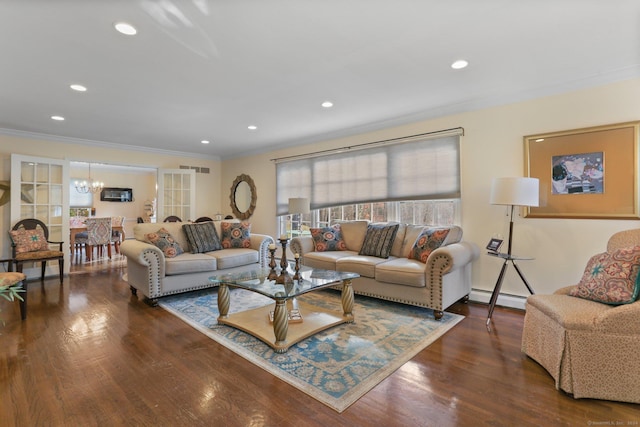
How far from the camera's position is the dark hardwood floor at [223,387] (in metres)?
1.67

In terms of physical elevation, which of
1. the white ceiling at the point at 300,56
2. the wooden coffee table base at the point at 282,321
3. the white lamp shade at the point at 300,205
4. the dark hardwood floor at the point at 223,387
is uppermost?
the white ceiling at the point at 300,56

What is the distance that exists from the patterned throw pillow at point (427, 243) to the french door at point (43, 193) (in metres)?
5.77

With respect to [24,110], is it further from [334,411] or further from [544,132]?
[544,132]

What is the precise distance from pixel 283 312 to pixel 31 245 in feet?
15.1

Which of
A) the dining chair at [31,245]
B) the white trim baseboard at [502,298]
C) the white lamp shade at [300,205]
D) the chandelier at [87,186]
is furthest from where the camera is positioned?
the chandelier at [87,186]

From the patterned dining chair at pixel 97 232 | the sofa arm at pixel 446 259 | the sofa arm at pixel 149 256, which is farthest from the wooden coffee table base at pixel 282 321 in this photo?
the patterned dining chair at pixel 97 232

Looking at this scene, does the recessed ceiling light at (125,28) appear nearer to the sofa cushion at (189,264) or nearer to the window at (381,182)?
the sofa cushion at (189,264)

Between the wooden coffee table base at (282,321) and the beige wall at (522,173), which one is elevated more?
the beige wall at (522,173)

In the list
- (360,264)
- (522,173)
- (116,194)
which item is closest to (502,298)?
(522,173)

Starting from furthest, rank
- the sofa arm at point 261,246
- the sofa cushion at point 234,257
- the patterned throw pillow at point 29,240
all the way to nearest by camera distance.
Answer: the sofa arm at point 261,246 → the patterned throw pillow at point 29,240 → the sofa cushion at point 234,257

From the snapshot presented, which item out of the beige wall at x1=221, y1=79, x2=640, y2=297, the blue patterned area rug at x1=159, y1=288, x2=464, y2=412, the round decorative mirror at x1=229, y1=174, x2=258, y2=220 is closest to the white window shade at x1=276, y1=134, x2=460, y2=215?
the beige wall at x1=221, y1=79, x2=640, y2=297

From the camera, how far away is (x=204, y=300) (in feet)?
12.3

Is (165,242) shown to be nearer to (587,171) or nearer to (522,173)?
(522,173)

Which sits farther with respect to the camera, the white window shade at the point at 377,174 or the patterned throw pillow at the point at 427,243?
the white window shade at the point at 377,174
